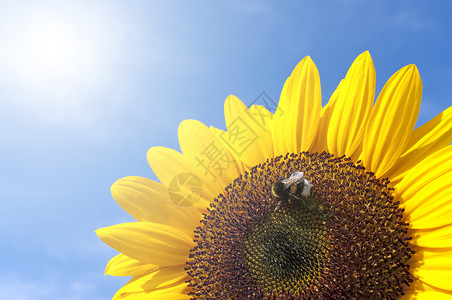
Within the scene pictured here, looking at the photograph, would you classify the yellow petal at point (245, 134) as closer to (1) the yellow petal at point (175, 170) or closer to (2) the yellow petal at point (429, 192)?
(1) the yellow petal at point (175, 170)

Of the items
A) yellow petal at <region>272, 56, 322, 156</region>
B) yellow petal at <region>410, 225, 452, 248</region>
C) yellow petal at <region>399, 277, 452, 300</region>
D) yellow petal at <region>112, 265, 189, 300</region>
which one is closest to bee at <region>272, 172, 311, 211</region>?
yellow petal at <region>272, 56, 322, 156</region>

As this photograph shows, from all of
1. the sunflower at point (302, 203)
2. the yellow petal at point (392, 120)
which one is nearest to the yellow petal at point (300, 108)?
the sunflower at point (302, 203)

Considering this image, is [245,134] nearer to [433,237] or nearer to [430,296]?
[433,237]

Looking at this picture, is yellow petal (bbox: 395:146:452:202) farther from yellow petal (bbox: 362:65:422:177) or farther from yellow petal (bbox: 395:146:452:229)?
yellow petal (bbox: 362:65:422:177)

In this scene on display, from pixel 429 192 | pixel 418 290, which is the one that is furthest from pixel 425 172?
pixel 418 290

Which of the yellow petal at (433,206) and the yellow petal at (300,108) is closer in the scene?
the yellow petal at (433,206)

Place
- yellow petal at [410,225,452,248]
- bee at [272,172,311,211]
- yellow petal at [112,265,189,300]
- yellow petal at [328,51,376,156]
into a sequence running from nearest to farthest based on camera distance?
yellow petal at [410,225,452,248]
bee at [272,172,311,211]
yellow petal at [328,51,376,156]
yellow petal at [112,265,189,300]
